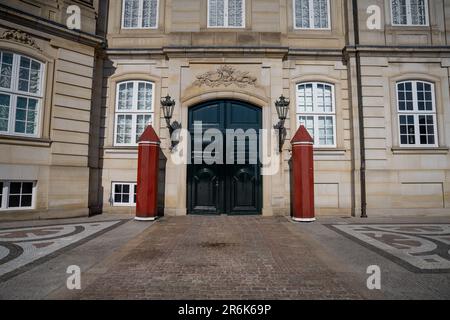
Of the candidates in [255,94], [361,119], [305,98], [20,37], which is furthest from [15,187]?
[361,119]

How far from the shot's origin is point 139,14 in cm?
1141

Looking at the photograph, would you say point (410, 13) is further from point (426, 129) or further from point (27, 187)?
point (27, 187)

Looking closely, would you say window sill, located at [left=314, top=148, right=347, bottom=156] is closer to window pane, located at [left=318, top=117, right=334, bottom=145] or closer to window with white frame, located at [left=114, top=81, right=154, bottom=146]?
window pane, located at [left=318, top=117, right=334, bottom=145]

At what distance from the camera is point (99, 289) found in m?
3.68

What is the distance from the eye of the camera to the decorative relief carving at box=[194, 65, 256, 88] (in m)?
10.7

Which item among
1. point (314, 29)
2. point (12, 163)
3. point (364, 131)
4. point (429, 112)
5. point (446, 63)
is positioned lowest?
point (12, 163)

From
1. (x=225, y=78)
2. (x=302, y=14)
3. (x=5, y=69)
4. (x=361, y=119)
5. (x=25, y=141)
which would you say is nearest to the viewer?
(x=5, y=69)

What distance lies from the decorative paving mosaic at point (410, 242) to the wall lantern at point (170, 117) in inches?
233

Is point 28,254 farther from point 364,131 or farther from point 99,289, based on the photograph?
point 364,131

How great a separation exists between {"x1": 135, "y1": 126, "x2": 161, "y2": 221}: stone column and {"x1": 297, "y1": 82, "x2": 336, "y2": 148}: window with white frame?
5494mm

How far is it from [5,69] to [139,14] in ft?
16.9

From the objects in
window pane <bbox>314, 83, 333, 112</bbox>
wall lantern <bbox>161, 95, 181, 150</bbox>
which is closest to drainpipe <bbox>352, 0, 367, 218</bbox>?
window pane <bbox>314, 83, 333, 112</bbox>
